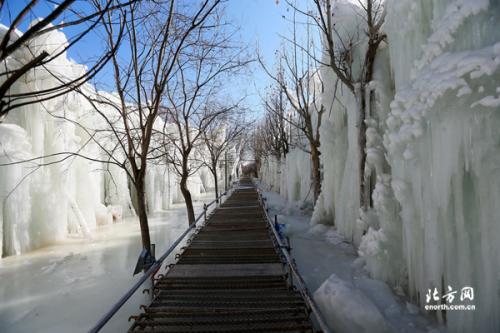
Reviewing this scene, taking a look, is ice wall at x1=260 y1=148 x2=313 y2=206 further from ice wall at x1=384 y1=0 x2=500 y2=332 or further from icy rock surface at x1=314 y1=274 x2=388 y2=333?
ice wall at x1=384 y1=0 x2=500 y2=332

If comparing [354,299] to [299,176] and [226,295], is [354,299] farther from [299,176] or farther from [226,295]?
[299,176]

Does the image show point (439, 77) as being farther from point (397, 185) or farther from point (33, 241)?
point (33, 241)

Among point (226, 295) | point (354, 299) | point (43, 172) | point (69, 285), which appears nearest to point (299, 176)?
point (43, 172)

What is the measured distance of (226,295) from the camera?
3.64 metres

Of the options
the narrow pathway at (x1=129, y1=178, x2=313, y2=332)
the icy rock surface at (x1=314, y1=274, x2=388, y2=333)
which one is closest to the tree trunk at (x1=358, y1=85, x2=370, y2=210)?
the narrow pathway at (x1=129, y1=178, x2=313, y2=332)

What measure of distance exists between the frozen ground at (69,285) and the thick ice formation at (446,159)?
12.0 feet

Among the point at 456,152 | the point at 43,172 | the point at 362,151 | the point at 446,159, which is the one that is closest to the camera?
the point at 456,152

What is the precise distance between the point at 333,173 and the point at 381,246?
4.19 m

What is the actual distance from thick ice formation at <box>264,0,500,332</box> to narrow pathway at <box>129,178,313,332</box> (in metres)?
1.44

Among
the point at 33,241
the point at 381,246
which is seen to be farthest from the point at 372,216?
the point at 33,241

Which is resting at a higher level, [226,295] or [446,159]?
[446,159]

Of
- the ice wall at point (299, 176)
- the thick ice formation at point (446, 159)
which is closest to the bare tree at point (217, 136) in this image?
the ice wall at point (299, 176)

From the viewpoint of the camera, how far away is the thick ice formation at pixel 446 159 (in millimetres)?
2193

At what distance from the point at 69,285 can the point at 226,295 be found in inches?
158
